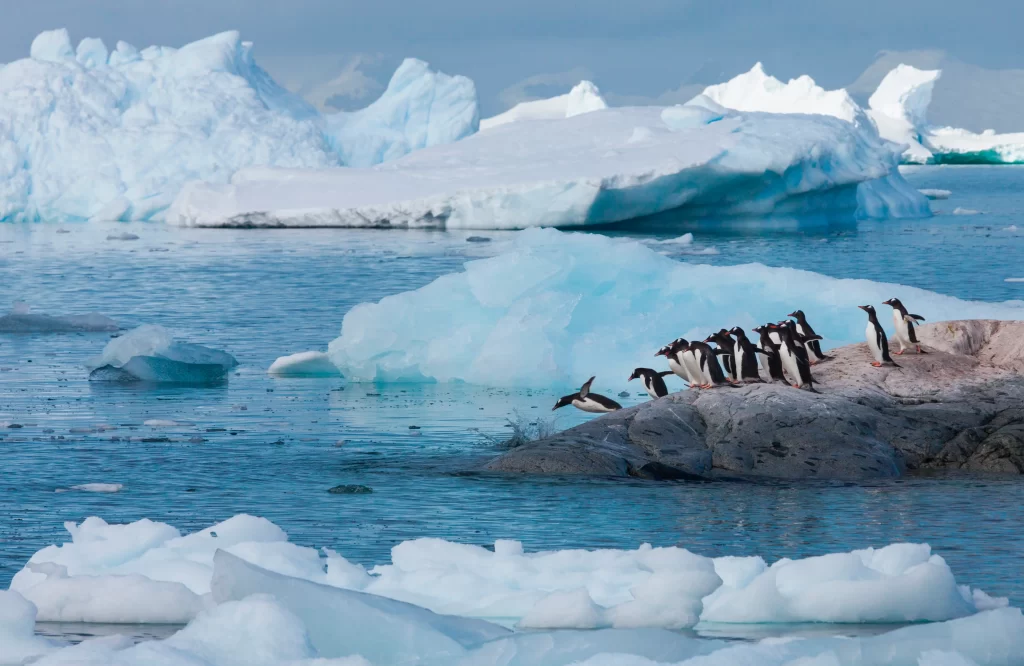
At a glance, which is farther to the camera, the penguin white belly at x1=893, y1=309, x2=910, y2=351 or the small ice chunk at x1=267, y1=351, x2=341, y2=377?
the small ice chunk at x1=267, y1=351, x2=341, y2=377

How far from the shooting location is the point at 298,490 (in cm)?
1006

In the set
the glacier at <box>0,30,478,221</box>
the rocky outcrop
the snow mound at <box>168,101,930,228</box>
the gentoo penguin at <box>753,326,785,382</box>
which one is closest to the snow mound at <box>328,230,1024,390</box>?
the gentoo penguin at <box>753,326,785,382</box>

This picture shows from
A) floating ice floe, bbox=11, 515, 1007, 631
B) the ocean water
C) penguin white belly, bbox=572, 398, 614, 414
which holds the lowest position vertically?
the ocean water

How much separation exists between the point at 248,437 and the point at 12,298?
18.0 m

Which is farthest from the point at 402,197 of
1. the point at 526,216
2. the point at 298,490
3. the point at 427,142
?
the point at 298,490

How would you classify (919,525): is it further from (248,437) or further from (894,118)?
(894,118)

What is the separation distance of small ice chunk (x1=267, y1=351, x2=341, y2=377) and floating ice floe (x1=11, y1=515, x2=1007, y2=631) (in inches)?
386

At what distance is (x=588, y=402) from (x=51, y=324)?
37.0 feet

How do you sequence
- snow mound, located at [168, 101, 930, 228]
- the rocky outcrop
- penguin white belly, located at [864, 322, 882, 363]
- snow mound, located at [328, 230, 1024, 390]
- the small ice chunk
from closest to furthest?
the rocky outcrop → penguin white belly, located at [864, 322, 882, 363] → snow mound, located at [328, 230, 1024, 390] → the small ice chunk → snow mound, located at [168, 101, 930, 228]

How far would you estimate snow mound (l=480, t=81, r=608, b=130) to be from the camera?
88875mm

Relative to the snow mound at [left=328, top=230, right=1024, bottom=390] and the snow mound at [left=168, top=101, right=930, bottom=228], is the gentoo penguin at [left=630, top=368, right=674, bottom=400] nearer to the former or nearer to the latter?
the snow mound at [left=328, top=230, right=1024, bottom=390]

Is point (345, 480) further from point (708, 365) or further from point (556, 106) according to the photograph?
point (556, 106)

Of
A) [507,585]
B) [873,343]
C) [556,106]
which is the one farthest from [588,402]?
[556,106]

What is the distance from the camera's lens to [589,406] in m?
13.6
